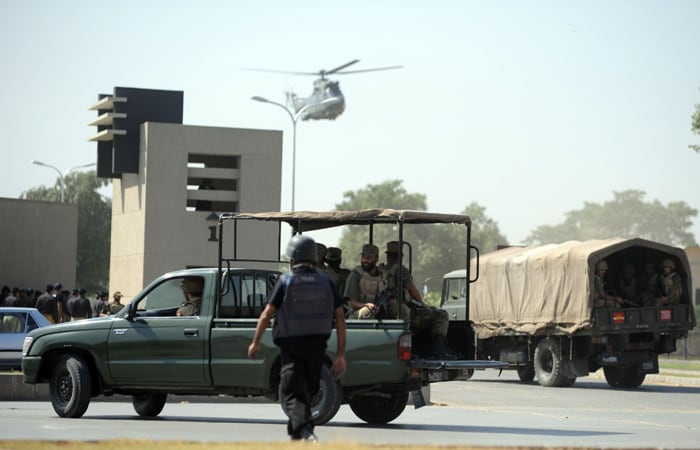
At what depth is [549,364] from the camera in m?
29.5

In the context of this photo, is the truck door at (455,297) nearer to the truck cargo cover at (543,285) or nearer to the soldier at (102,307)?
the truck cargo cover at (543,285)

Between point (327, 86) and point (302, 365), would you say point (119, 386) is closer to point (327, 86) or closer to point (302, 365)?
point (302, 365)

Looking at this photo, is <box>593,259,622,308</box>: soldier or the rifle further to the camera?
<box>593,259,622,308</box>: soldier

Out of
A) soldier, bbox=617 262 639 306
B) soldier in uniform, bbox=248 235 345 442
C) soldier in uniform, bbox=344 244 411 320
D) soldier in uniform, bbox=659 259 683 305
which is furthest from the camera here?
soldier, bbox=617 262 639 306

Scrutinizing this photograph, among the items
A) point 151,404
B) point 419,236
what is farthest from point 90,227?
point 151,404

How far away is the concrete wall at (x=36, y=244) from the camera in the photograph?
48.2 metres

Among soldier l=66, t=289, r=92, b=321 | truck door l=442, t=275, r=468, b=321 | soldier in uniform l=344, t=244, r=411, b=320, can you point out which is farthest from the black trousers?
soldier l=66, t=289, r=92, b=321

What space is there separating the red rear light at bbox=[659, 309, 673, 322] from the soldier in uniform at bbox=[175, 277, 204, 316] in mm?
14411

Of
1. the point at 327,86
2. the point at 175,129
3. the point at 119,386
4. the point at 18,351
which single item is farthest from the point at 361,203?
the point at 119,386

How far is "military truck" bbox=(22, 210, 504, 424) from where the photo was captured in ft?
50.4

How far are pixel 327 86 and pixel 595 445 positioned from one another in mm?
118396

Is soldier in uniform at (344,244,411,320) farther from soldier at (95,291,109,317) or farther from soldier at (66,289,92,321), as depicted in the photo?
soldier at (66,289,92,321)

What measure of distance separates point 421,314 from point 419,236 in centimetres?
14502

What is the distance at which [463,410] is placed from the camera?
20.5m
